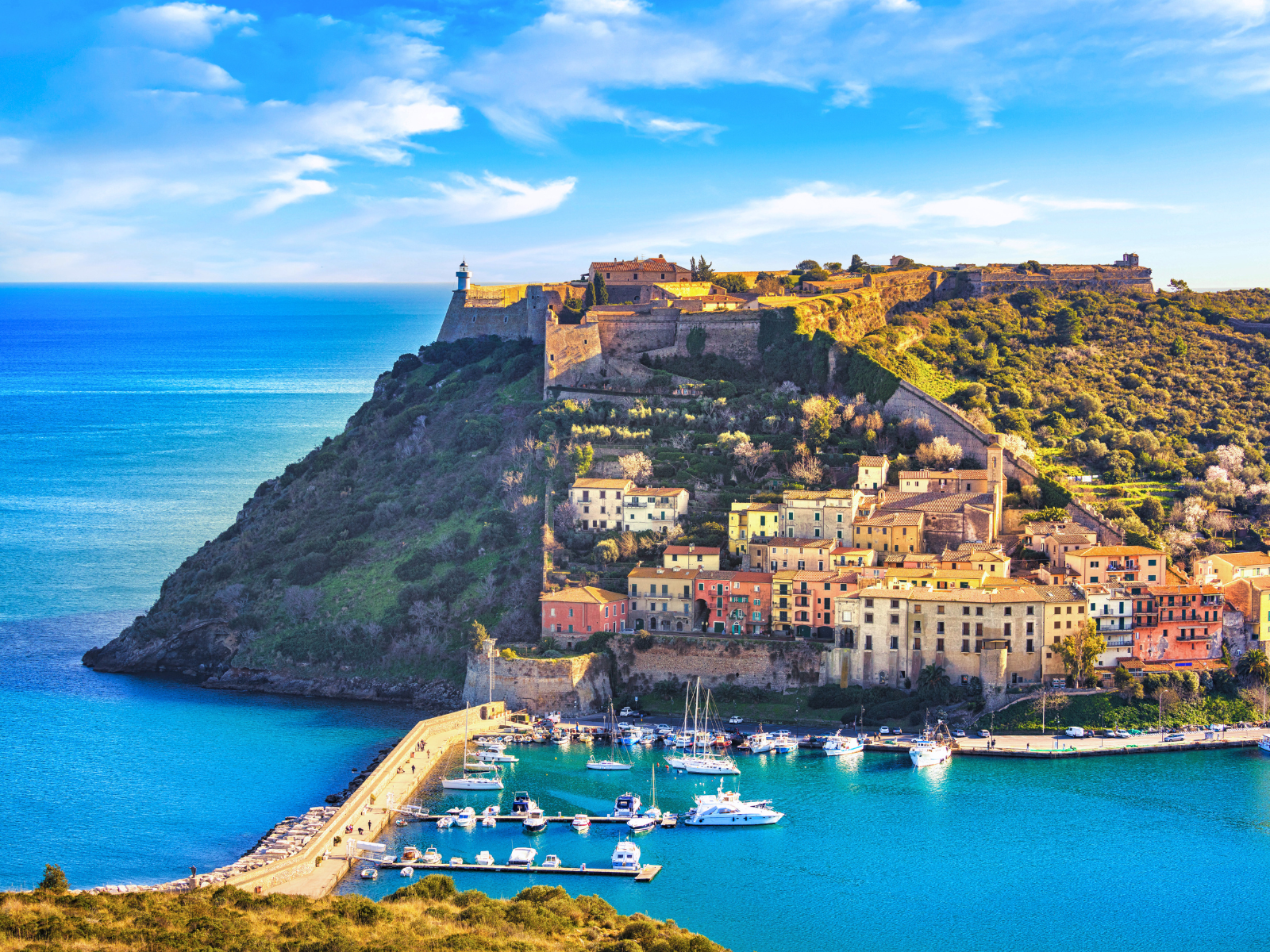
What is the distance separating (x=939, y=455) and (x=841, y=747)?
14767 mm

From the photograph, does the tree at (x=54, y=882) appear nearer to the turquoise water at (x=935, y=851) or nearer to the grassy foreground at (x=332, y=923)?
the grassy foreground at (x=332, y=923)

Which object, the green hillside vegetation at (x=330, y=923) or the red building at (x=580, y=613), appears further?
the red building at (x=580, y=613)

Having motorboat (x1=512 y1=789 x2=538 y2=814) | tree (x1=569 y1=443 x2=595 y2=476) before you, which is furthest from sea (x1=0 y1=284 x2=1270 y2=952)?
tree (x1=569 y1=443 x2=595 y2=476)

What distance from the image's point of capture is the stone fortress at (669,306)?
59.8 m

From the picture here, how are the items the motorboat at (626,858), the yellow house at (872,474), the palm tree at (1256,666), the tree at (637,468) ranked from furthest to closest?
the tree at (637,468) < the yellow house at (872,474) < the palm tree at (1256,666) < the motorboat at (626,858)

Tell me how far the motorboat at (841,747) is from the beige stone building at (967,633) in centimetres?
303

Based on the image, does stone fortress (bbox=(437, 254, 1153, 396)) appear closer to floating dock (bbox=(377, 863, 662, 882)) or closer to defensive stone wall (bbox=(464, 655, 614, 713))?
defensive stone wall (bbox=(464, 655, 614, 713))

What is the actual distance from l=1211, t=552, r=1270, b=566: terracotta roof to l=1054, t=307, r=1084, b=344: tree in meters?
22.4

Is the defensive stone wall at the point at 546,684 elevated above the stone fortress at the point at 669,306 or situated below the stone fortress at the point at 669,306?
below

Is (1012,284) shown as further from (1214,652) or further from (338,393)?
(338,393)

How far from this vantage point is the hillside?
49.4 meters

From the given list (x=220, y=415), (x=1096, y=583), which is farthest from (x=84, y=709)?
(x=220, y=415)

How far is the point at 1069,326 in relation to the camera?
68875mm

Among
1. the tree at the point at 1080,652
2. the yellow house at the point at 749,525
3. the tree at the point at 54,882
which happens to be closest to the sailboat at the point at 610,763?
the yellow house at the point at 749,525
